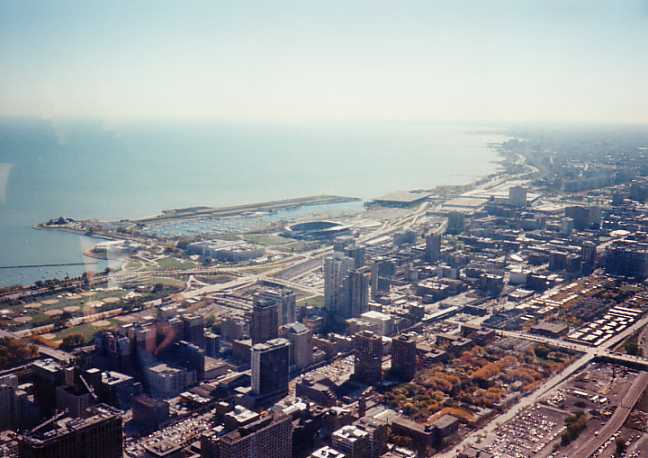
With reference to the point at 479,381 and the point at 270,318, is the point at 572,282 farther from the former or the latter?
the point at 270,318

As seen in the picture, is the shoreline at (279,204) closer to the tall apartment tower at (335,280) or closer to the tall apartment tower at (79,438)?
the tall apartment tower at (335,280)

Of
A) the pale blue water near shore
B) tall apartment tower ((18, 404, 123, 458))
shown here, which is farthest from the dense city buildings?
the pale blue water near shore

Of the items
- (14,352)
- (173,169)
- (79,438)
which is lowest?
(14,352)

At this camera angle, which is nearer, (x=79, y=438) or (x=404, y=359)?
(x=79, y=438)

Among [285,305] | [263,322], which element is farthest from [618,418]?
[285,305]

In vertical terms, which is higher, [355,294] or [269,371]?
[355,294]

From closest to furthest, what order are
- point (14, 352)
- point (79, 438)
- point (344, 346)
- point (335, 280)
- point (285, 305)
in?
point (79, 438)
point (14, 352)
point (344, 346)
point (285, 305)
point (335, 280)

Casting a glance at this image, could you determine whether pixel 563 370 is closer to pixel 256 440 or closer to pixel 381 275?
pixel 256 440
